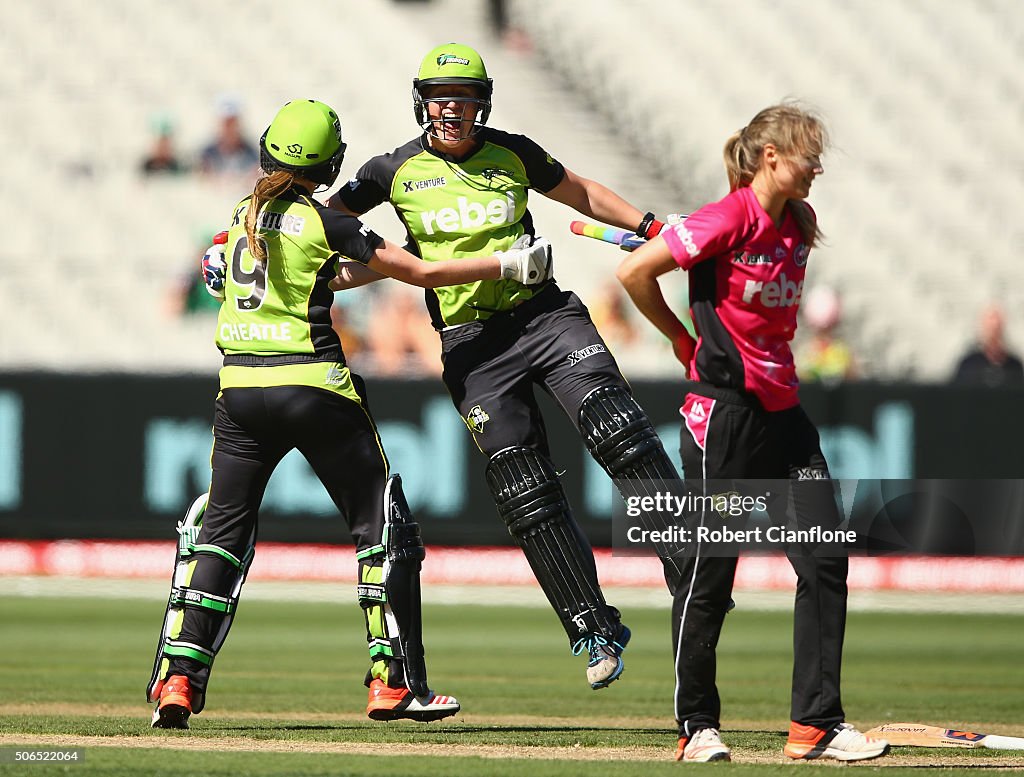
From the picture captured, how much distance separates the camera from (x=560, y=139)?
70.7ft

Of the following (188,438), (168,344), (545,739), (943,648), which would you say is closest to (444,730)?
(545,739)

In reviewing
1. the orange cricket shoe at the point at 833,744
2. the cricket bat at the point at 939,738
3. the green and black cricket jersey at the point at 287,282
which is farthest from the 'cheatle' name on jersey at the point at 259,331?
the cricket bat at the point at 939,738

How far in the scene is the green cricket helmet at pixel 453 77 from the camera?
6.68m

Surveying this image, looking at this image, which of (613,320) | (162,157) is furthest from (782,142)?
(162,157)

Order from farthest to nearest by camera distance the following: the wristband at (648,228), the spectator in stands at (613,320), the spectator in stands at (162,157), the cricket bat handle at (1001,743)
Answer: the spectator in stands at (162,157), the spectator in stands at (613,320), the wristband at (648,228), the cricket bat handle at (1001,743)

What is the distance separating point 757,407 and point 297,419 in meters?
1.76

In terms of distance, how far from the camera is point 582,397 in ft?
21.7

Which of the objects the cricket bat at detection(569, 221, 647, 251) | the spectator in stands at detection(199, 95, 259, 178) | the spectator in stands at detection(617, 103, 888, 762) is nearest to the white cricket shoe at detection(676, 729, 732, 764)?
the spectator in stands at detection(617, 103, 888, 762)

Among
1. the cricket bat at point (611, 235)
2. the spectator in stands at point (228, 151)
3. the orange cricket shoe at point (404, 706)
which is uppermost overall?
the spectator in stands at point (228, 151)

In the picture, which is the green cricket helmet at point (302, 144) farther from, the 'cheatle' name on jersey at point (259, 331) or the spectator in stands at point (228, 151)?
the spectator in stands at point (228, 151)

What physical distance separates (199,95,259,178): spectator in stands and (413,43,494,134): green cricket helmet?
11949mm

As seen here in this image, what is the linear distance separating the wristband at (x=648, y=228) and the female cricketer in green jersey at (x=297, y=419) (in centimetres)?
48

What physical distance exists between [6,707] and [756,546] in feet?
11.2

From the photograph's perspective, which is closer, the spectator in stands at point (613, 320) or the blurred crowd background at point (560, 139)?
the spectator in stands at point (613, 320)
